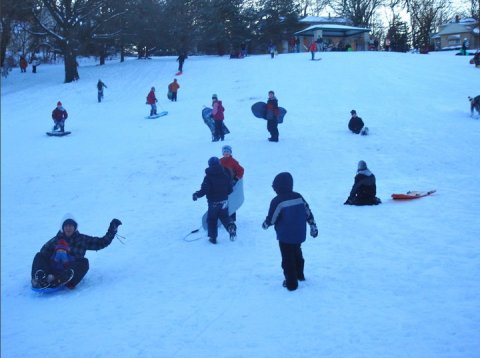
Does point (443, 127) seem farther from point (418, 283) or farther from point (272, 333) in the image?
point (272, 333)

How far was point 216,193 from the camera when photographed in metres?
7.50

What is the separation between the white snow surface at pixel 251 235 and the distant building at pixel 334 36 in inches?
863

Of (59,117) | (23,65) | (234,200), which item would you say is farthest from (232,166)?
(23,65)

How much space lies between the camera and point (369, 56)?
33.8 metres

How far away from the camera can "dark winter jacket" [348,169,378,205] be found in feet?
31.7

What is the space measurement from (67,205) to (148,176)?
2.42 metres

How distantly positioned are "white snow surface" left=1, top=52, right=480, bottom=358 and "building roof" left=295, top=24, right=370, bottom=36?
22022mm

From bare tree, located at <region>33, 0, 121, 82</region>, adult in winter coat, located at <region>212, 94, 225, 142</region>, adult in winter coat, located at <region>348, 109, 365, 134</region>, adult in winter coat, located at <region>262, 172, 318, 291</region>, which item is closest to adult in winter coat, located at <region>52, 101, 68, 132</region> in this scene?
adult in winter coat, located at <region>212, 94, 225, 142</region>

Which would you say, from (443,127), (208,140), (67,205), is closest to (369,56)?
(443,127)

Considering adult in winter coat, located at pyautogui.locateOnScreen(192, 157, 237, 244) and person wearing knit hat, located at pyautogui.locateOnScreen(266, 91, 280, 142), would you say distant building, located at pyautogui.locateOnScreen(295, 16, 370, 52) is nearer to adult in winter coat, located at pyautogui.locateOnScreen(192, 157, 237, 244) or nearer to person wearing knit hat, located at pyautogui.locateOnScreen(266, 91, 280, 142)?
person wearing knit hat, located at pyautogui.locateOnScreen(266, 91, 280, 142)

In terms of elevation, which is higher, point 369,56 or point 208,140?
point 369,56

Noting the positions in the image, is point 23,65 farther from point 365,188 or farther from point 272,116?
point 365,188

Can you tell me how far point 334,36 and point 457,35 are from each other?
71.0 feet

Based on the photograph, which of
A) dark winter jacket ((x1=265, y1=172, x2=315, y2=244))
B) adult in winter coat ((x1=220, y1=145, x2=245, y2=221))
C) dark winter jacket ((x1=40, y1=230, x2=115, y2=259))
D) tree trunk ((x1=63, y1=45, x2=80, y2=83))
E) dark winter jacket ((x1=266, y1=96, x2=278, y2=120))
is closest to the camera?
dark winter jacket ((x1=265, y1=172, x2=315, y2=244))
